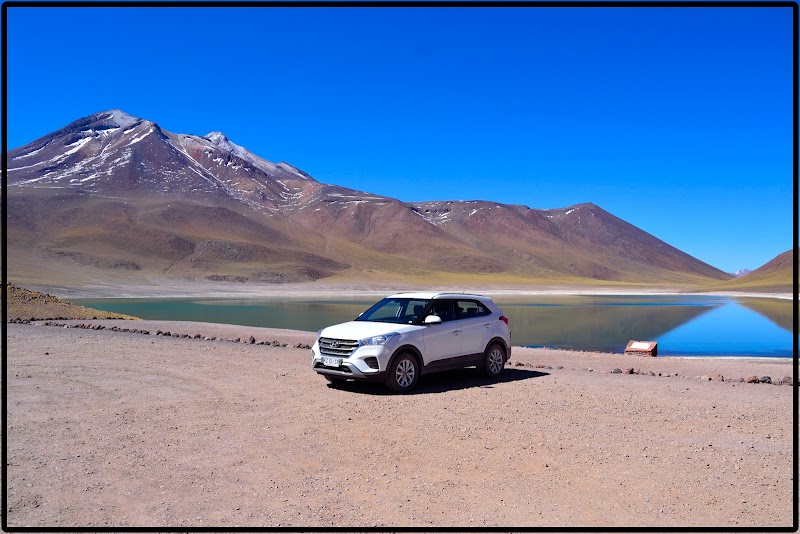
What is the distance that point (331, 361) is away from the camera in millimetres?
11555

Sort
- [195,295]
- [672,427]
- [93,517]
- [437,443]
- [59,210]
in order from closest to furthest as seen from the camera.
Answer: [93,517]
[437,443]
[672,427]
[195,295]
[59,210]

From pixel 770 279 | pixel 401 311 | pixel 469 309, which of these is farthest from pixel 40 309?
pixel 770 279

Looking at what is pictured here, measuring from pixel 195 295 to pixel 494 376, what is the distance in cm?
6868

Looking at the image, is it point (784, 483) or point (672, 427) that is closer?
point (784, 483)

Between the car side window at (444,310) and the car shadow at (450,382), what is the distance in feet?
3.81

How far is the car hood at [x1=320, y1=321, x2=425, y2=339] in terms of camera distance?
37.6 ft

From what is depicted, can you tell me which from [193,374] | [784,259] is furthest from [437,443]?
[784,259]

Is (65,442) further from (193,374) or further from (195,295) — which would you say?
(195,295)

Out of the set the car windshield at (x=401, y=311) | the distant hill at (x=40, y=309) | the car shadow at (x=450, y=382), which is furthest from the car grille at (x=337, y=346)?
the distant hill at (x=40, y=309)

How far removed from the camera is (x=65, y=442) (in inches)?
302

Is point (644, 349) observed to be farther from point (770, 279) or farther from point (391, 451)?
point (770, 279)

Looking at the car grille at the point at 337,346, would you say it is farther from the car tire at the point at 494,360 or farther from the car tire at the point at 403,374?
the car tire at the point at 494,360

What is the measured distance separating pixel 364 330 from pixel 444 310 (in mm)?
1696

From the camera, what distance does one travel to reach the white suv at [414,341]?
11.2 m
